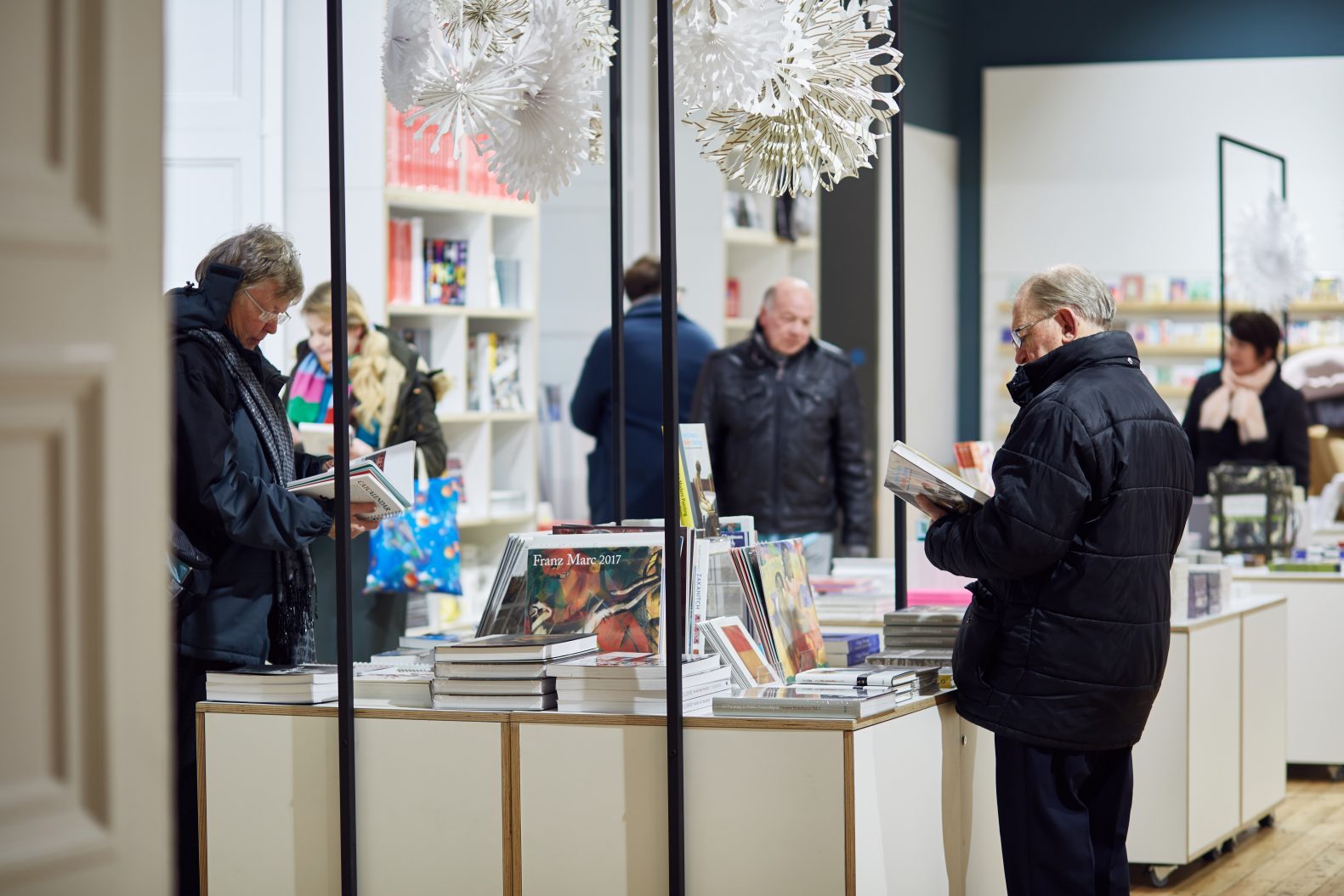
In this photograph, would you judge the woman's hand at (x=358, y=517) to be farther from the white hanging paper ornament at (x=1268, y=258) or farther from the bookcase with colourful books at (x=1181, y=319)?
the bookcase with colourful books at (x=1181, y=319)

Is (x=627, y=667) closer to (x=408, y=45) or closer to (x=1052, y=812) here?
(x=1052, y=812)

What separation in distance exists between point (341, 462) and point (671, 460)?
2.11 feet

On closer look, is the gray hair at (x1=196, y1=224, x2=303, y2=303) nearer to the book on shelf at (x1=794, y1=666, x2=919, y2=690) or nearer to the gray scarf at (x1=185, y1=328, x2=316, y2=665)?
the gray scarf at (x1=185, y1=328, x2=316, y2=665)

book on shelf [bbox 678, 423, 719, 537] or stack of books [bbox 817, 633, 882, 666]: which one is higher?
book on shelf [bbox 678, 423, 719, 537]

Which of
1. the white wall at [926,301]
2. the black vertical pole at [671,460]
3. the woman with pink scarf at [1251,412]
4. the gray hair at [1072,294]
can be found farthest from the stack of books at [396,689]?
the white wall at [926,301]

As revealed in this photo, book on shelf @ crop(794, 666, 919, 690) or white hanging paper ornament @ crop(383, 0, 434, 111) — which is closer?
book on shelf @ crop(794, 666, 919, 690)

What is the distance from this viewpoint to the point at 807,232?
930 centimetres

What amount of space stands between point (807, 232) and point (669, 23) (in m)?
6.51

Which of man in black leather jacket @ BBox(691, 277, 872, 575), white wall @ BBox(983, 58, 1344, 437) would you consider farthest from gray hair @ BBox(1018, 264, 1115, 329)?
white wall @ BBox(983, 58, 1344, 437)

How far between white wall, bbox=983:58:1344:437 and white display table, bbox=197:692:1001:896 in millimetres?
7991

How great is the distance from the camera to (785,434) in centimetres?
565

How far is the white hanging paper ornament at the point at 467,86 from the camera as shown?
3.34 m

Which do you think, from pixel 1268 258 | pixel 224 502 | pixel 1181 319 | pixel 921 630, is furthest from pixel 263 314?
pixel 1181 319

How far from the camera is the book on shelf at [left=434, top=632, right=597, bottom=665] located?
3059mm
